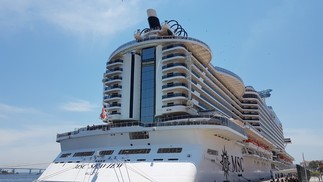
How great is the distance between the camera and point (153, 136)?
33.5m

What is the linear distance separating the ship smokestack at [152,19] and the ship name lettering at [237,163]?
25.1 meters

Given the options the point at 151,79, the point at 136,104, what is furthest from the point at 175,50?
the point at 136,104

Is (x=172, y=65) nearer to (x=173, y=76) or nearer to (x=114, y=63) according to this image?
(x=173, y=76)

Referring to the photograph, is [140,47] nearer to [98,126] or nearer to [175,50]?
[175,50]

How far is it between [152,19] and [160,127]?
24788 millimetres

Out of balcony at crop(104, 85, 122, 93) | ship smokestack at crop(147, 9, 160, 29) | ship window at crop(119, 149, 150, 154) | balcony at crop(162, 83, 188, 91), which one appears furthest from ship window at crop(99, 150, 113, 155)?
ship smokestack at crop(147, 9, 160, 29)

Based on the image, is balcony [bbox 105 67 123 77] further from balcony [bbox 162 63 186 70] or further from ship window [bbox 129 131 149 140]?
ship window [bbox 129 131 149 140]

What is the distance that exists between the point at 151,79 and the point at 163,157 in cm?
1539

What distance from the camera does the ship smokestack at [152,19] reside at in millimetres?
50781

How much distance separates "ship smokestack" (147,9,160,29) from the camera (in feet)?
167

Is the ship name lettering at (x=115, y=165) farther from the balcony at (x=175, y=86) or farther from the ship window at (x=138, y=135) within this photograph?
the balcony at (x=175, y=86)

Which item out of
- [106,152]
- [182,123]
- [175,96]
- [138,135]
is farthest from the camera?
[175,96]

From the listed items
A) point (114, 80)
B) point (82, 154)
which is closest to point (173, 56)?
point (114, 80)

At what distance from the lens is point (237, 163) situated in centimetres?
4394
